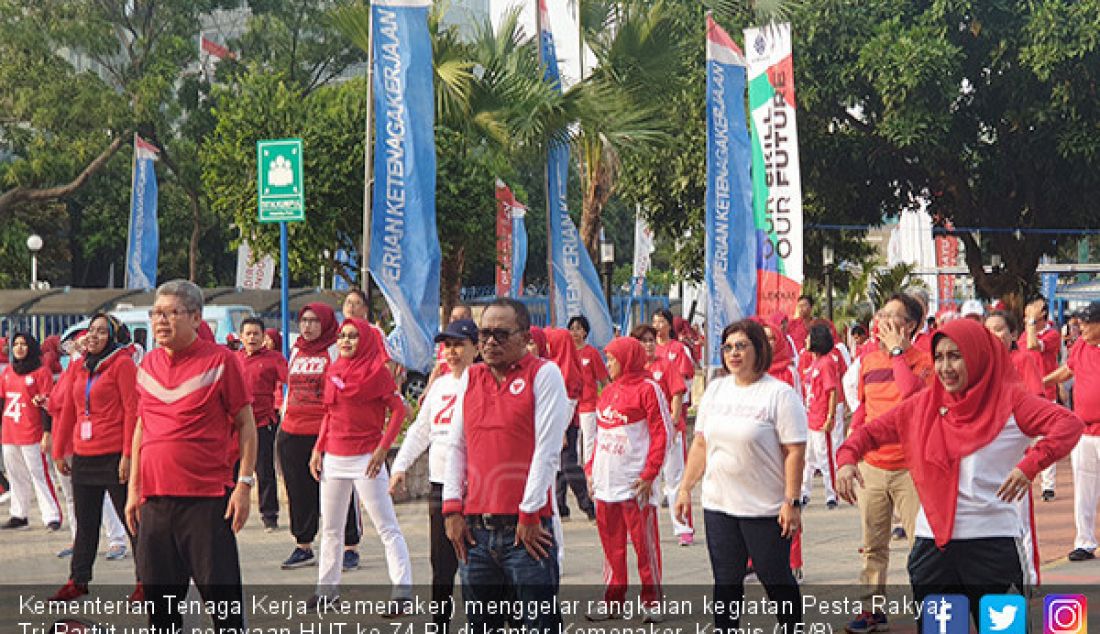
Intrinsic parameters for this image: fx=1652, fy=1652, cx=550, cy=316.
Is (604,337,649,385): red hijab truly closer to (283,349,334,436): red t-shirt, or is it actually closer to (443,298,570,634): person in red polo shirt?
(283,349,334,436): red t-shirt

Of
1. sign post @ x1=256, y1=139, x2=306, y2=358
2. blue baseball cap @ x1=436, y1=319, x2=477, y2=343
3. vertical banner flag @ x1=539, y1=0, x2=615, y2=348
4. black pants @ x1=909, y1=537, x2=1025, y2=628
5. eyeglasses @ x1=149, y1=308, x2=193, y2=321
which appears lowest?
black pants @ x1=909, y1=537, x2=1025, y2=628

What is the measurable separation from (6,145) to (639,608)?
3134 cm

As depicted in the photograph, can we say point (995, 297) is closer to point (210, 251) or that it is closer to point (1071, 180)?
point (1071, 180)

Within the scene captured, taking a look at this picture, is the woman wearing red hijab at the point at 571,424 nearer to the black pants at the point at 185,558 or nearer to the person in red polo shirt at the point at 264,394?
the person in red polo shirt at the point at 264,394

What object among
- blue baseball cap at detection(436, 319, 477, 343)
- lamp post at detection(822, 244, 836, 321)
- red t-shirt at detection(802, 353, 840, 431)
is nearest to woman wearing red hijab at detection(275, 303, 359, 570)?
blue baseball cap at detection(436, 319, 477, 343)

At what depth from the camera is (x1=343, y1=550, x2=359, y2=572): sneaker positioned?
11.0 m

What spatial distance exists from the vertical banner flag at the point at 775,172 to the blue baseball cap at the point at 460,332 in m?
9.80

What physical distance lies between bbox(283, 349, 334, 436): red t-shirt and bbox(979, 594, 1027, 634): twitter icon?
18.1 feet

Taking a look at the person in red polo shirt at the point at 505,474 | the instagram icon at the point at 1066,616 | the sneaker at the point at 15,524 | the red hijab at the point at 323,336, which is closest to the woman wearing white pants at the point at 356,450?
the red hijab at the point at 323,336

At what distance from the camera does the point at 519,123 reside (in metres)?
21.0

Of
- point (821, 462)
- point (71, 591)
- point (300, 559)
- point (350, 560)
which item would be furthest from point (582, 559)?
point (821, 462)

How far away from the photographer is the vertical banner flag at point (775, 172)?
1744 cm

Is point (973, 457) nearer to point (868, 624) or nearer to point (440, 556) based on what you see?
point (868, 624)

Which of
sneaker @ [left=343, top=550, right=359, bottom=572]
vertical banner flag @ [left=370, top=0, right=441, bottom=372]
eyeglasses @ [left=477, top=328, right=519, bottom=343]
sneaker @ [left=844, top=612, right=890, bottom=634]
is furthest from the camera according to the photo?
vertical banner flag @ [left=370, top=0, right=441, bottom=372]
